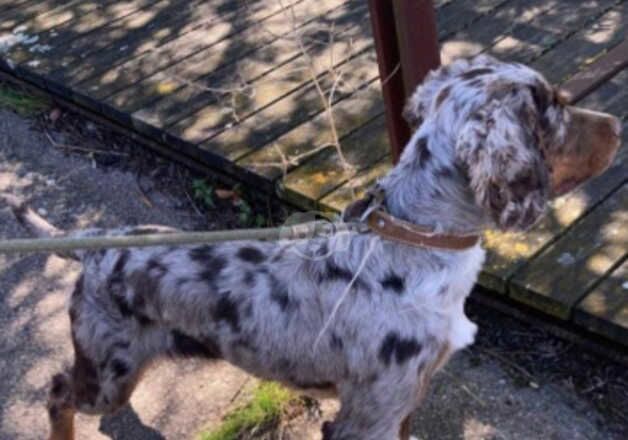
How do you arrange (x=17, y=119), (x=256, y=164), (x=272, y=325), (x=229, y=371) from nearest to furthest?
(x=272, y=325) → (x=229, y=371) → (x=256, y=164) → (x=17, y=119)

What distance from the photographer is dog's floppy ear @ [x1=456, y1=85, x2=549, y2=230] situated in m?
2.83

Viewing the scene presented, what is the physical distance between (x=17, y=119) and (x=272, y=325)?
3873mm

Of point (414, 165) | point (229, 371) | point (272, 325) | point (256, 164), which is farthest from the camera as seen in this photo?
point (256, 164)

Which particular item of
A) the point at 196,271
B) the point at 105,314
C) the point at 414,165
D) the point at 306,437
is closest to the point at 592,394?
the point at 306,437

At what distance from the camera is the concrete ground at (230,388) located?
159 inches

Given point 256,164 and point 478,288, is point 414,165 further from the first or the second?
point 256,164

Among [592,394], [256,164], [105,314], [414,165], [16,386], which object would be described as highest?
[414,165]

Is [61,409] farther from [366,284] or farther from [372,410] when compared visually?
[366,284]

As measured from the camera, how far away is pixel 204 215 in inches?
215

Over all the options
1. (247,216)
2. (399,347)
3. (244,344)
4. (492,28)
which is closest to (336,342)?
(399,347)

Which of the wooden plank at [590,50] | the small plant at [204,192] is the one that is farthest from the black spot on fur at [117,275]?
the wooden plank at [590,50]

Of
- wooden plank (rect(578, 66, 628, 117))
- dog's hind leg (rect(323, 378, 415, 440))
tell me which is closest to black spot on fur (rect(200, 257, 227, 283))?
dog's hind leg (rect(323, 378, 415, 440))

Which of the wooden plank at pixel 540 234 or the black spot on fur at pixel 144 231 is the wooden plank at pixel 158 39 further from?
the wooden plank at pixel 540 234

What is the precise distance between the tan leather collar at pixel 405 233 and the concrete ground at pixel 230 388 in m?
1.25
